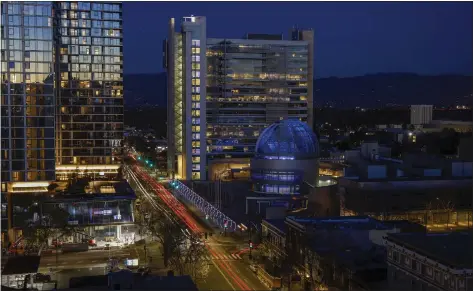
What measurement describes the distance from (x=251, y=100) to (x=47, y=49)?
44.8 feet

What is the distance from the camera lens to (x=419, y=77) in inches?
3246

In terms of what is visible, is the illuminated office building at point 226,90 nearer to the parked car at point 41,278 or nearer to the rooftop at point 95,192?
the rooftop at point 95,192

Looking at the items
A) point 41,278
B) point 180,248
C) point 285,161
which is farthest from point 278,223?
point 285,161

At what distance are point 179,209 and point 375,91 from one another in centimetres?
7051

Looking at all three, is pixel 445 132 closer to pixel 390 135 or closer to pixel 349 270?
pixel 390 135

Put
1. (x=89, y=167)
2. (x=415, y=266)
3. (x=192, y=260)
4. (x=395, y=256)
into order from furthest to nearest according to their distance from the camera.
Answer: (x=89, y=167) → (x=192, y=260) → (x=395, y=256) → (x=415, y=266)

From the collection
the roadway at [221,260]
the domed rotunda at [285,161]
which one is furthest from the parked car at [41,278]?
the domed rotunda at [285,161]

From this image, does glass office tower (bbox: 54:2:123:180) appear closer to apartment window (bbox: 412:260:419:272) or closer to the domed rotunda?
the domed rotunda

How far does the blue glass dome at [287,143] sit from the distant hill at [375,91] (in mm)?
37665

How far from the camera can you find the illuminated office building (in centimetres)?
2922

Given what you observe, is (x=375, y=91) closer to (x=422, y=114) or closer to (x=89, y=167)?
(x=422, y=114)

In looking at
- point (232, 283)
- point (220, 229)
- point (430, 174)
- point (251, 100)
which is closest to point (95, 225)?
point (220, 229)

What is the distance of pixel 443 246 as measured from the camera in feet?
29.7

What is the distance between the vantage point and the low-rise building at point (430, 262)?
8191 millimetres
